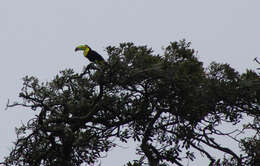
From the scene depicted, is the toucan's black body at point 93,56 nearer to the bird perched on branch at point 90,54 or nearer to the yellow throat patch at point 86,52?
the bird perched on branch at point 90,54

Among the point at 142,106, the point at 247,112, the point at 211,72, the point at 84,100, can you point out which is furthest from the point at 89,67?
the point at 247,112

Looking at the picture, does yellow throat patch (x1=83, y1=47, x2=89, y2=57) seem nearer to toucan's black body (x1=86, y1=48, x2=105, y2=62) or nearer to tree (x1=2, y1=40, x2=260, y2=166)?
toucan's black body (x1=86, y1=48, x2=105, y2=62)

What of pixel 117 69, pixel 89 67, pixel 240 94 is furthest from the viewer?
pixel 240 94

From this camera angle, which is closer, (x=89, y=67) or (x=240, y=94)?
(x=89, y=67)

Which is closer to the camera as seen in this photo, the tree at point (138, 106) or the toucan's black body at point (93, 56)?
the tree at point (138, 106)

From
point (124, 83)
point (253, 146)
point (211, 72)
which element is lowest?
point (253, 146)

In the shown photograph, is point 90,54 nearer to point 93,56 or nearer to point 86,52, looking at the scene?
point 93,56

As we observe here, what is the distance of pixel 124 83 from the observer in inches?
384

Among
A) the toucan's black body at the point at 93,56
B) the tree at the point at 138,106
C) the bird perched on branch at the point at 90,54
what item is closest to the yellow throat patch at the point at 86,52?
the bird perched on branch at the point at 90,54

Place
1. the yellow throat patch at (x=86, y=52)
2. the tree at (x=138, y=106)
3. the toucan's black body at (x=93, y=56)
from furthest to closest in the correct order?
the yellow throat patch at (x=86, y=52) < the toucan's black body at (x=93, y=56) < the tree at (x=138, y=106)

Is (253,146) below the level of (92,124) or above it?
below

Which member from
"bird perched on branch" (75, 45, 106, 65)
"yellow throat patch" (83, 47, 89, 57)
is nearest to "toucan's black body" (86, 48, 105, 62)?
"bird perched on branch" (75, 45, 106, 65)

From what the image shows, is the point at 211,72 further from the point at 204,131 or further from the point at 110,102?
the point at 110,102

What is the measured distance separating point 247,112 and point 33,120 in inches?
235
